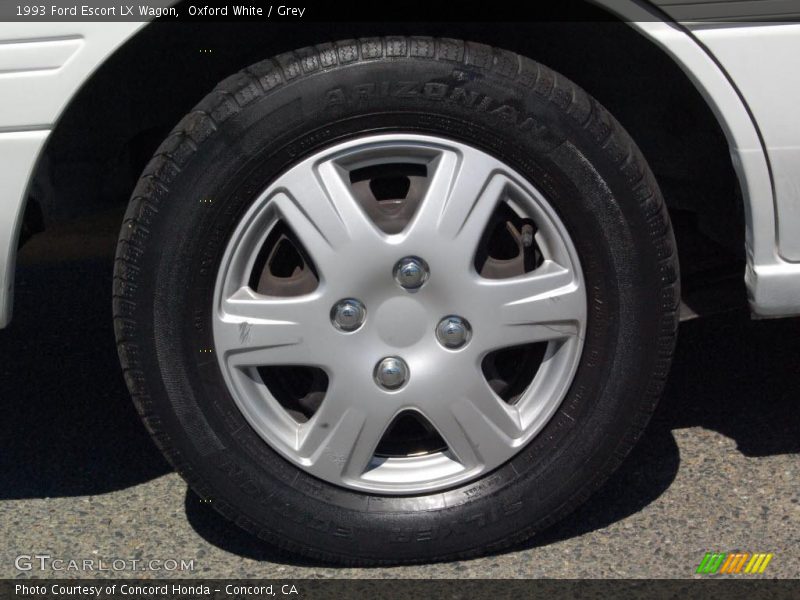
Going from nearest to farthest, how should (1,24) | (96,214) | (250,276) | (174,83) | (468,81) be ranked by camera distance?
(1,24)
(468,81)
(250,276)
(174,83)
(96,214)

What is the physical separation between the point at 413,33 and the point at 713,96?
0.61 meters

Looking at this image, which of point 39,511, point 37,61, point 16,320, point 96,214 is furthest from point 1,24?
point 16,320

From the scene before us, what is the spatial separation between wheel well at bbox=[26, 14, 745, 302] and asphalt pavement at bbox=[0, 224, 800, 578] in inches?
20.5

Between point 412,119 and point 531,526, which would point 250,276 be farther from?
point 531,526

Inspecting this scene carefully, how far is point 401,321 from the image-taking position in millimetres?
2213

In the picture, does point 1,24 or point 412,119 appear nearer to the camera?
point 1,24

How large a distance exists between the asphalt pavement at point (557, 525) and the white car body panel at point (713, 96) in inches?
22.9

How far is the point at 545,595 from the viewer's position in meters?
2.24

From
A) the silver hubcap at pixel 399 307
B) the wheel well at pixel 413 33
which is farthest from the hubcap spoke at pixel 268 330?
the wheel well at pixel 413 33

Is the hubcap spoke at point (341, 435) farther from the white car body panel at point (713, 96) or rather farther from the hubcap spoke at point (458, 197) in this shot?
the white car body panel at point (713, 96)

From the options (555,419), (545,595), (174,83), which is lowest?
(545,595)

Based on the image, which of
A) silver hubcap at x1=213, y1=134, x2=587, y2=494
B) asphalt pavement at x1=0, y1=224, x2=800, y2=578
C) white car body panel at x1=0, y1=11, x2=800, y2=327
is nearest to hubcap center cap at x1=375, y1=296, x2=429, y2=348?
silver hubcap at x1=213, y1=134, x2=587, y2=494

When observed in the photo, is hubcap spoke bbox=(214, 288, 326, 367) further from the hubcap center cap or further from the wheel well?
the wheel well

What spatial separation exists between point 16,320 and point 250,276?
1.82m
